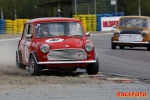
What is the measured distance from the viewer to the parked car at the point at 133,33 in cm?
2352

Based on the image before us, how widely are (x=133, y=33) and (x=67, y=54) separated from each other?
34.7 ft

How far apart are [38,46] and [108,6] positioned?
35.6 m

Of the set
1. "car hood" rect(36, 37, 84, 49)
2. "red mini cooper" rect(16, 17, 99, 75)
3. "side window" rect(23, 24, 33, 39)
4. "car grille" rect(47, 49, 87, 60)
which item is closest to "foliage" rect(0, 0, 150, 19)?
"side window" rect(23, 24, 33, 39)

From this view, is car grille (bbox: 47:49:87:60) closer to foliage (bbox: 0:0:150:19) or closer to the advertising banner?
the advertising banner

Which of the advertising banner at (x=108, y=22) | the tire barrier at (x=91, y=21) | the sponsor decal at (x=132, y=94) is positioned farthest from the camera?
the advertising banner at (x=108, y=22)

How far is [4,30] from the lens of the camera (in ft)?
132

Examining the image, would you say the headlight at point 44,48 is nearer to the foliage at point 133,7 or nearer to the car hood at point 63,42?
the car hood at point 63,42

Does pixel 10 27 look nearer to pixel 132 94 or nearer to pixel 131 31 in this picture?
pixel 131 31

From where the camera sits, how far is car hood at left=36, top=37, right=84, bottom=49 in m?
13.3

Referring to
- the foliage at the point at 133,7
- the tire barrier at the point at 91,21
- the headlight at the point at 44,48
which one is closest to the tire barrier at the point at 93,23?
the tire barrier at the point at 91,21

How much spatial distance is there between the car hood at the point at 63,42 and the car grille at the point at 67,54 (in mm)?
107

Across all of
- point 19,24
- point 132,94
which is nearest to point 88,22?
point 19,24

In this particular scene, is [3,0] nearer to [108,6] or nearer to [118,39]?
[108,6]

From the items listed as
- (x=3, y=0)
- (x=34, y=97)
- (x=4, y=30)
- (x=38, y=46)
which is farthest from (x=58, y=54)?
(x=3, y=0)
